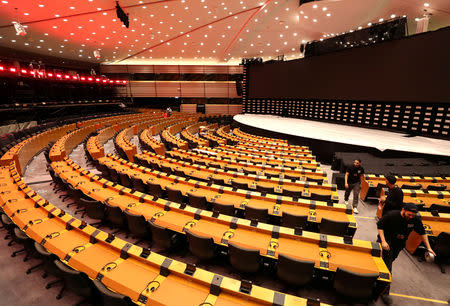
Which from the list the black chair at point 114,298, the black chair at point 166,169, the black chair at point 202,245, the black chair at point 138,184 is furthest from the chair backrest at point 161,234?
the black chair at point 166,169

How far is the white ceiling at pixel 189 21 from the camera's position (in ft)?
32.9

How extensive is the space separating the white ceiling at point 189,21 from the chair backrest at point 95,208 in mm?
9031

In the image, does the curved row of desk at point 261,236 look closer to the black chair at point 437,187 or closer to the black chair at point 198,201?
the black chair at point 198,201

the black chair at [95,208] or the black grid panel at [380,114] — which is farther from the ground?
the black grid panel at [380,114]

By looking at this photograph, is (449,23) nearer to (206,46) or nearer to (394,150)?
(394,150)

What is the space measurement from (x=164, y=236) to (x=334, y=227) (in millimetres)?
3152

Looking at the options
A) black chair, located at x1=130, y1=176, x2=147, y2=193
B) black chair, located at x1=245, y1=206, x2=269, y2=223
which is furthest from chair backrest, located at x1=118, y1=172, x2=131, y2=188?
black chair, located at x1=245, y1=206, x2=269, y2=223

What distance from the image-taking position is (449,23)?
39.9 ft

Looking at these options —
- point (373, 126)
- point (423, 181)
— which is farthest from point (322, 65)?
point (423, 181)

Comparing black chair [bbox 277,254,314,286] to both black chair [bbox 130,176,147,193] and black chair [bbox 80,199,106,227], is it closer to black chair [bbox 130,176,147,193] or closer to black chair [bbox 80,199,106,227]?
black chair [bbox 80,199,106,227]

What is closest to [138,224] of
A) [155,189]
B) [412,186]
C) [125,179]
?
[155,189]

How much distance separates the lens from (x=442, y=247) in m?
3.83

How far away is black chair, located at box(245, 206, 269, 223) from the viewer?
446 centimetres

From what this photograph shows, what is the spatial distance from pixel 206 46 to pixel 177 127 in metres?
7.64
